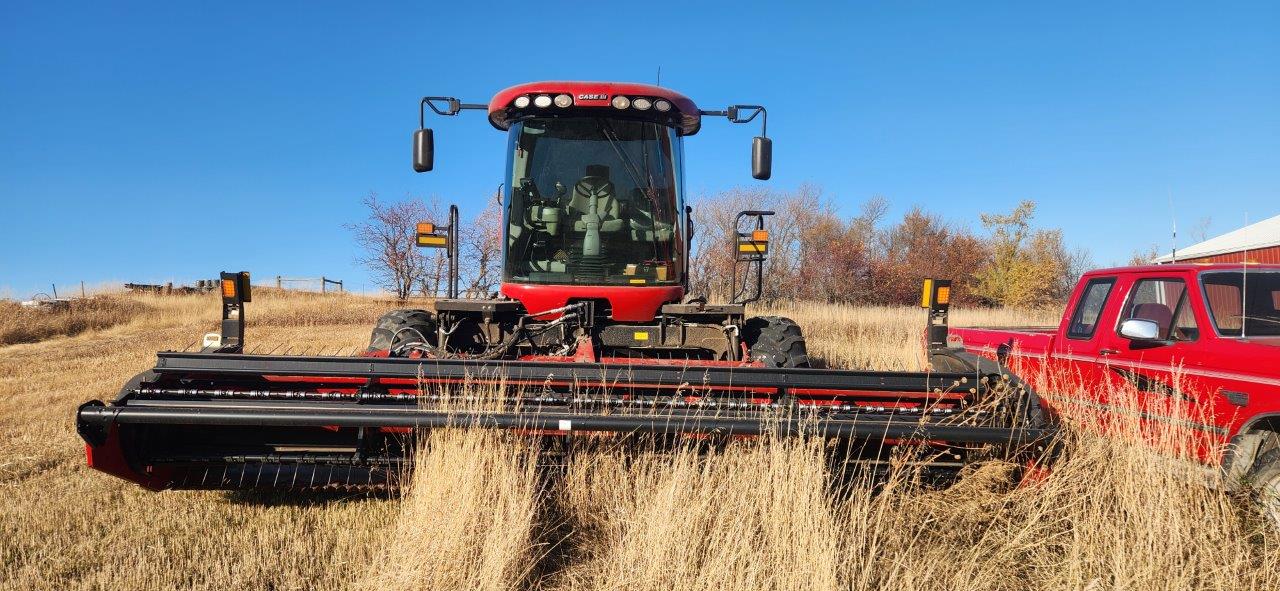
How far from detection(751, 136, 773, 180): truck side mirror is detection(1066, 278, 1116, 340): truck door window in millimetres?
2362

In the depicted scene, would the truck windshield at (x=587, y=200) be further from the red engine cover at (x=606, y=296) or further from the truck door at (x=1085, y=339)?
the truck door at (x=1085, y=339)

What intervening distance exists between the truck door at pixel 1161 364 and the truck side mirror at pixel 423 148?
4669mm

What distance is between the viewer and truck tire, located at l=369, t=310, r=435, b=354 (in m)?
5.20

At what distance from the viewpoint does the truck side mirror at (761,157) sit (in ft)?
18.4

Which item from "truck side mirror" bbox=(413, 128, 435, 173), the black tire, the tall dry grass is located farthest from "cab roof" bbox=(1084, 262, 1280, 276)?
the tall dry grass

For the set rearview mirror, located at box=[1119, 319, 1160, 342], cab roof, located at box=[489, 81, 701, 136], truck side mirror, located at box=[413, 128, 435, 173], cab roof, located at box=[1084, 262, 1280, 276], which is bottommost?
rearview mirror, located at box=[1119, 319, 1160, 342]

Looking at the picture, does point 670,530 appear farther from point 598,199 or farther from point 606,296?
point 598,199

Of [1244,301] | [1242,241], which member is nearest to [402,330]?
[1244,301]

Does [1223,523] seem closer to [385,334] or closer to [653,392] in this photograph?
[653,392]

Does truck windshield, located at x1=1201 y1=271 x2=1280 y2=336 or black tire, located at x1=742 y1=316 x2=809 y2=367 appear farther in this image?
black tire, located at x1=742 y1=316 x2=809 y2=367

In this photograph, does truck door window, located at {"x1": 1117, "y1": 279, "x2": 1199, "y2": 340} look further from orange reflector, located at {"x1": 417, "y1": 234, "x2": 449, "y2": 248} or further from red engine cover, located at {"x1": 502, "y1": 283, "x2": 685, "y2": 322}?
orange reflector, located at {"x1": 417, "y1": 234, "x2": 449, "y2": 248}

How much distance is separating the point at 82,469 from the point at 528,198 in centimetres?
349

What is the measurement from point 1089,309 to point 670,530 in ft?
12.0

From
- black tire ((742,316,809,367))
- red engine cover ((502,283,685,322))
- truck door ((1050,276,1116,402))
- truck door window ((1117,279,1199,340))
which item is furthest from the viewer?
red engine cover ((502,283,685,322))
